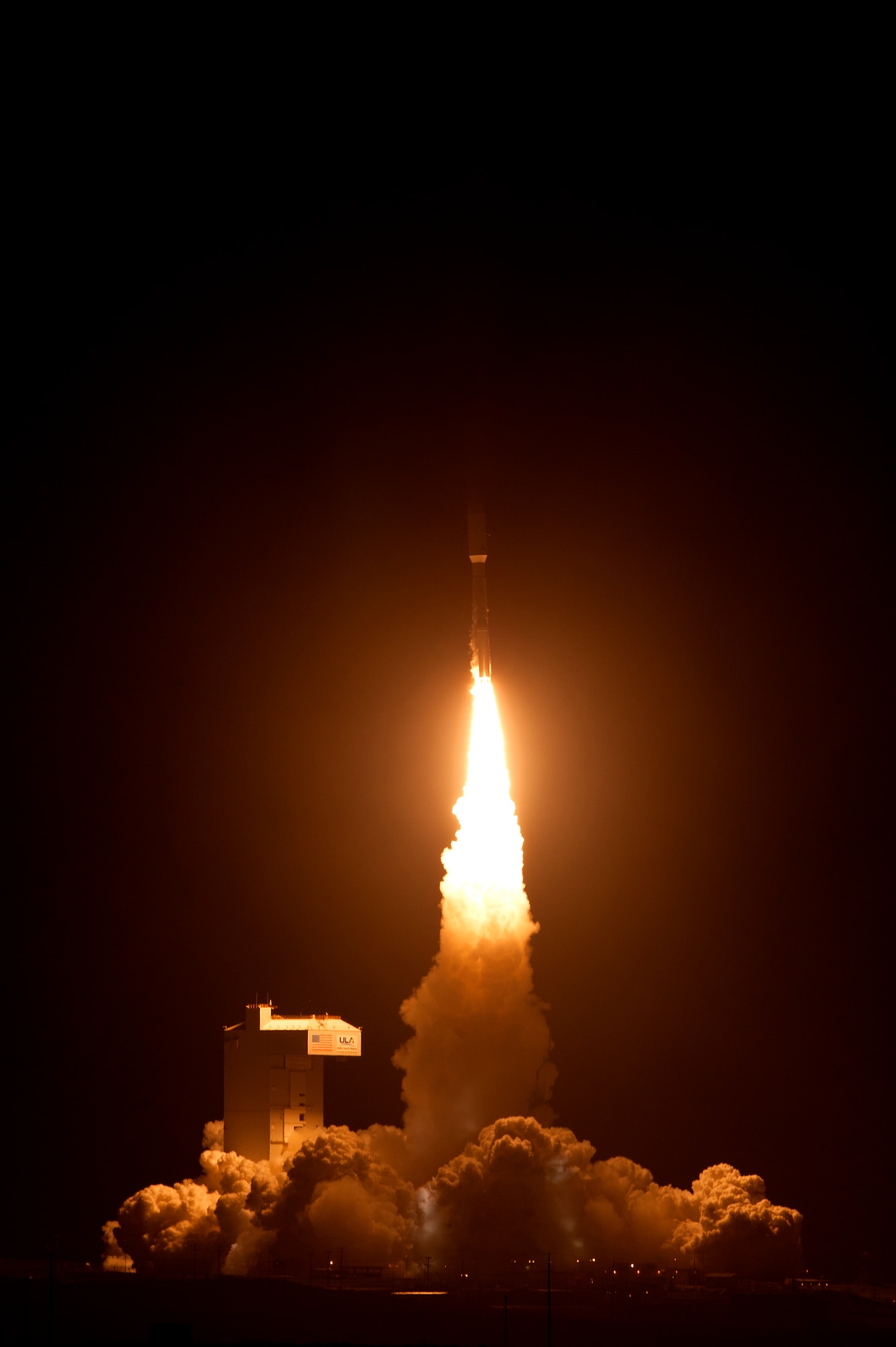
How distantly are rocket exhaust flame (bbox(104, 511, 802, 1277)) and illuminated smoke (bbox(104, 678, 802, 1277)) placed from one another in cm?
4

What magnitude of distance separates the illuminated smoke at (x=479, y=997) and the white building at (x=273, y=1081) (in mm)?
3065

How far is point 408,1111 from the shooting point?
67438 mm

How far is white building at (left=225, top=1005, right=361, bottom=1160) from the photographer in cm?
6944

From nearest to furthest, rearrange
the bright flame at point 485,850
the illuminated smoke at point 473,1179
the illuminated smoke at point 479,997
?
the illuminated smoke at point 473,1179, the illuminated smoke at point 479,997, the bright flame at point 485,850

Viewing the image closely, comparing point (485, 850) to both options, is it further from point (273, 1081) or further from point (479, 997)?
point (273, 1081)

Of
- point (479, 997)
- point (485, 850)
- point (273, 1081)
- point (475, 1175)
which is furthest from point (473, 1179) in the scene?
point (485, 850)

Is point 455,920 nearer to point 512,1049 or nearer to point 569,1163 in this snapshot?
point 512,1049

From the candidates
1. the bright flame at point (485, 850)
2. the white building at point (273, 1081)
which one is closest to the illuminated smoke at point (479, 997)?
the bright flame at point (485, 850)

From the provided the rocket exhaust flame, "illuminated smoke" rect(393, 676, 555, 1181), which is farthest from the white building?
"illuminated smoke" rect(393, 676, 555, 1181)

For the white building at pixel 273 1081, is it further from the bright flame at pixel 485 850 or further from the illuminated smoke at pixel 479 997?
the bright flame at pixel 485 850

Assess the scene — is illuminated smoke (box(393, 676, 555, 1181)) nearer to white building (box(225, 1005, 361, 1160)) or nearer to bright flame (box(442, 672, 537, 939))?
bright flame (box(442, 672, 537, 939))

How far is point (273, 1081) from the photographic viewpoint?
229ft

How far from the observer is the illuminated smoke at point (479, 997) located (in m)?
66.6

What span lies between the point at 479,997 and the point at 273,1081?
6795mm
